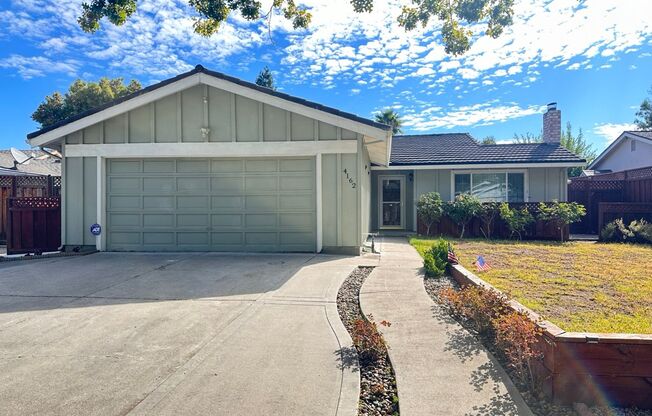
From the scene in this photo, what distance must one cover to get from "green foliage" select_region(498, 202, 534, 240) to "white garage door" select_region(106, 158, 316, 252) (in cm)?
661

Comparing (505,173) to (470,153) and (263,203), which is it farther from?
(263,203)

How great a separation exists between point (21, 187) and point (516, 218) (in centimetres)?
1555

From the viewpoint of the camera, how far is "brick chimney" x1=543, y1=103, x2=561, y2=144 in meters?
16.7

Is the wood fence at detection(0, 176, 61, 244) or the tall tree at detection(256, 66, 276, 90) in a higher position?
the tall tree at detection(256, 66, 276, 90)

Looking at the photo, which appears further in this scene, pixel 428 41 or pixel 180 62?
pixel 180 62

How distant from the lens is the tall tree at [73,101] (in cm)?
2491

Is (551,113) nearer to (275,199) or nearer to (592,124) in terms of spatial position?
(275,199)

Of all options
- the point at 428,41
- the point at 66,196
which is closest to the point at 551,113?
the point at 428,41

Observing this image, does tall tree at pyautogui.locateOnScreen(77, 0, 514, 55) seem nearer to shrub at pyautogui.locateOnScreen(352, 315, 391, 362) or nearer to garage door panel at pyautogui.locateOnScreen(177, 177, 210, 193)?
garage door panel at pyautogui.locateOnScreen(177, 177, 210, 193)

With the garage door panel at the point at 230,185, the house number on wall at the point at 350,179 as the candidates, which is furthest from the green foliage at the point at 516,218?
the garage door panel at the point at 230,185

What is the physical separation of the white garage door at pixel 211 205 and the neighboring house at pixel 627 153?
1830 centimetres

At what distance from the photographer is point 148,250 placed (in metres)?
9.23

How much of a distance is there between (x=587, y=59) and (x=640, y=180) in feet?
16.0

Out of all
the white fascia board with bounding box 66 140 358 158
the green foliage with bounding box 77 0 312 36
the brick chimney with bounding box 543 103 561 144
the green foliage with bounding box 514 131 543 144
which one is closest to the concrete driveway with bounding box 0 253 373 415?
the white fascia board with bounding box 66 140 358 158
